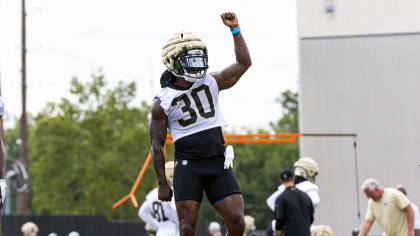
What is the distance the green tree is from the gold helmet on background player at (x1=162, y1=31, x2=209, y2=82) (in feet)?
96.2

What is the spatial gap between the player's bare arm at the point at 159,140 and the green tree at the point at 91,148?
1152 inches

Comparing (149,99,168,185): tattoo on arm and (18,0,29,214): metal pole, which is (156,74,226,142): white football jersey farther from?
(18,0,29,214): metal pole

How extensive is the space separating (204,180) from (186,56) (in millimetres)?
998

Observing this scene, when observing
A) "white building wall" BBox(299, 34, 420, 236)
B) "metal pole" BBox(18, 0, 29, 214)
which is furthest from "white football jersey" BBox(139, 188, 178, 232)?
"metal pole" BBox(18, 0, 29, 214)

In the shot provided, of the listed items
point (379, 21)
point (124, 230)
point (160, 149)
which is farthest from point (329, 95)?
point (124, 230)

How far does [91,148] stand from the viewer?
37.0m

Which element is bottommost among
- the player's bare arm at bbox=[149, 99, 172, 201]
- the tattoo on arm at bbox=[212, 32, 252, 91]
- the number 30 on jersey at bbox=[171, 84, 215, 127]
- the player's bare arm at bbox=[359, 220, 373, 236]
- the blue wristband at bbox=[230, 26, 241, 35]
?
the player's bare arm at bbox=[359, 220, 373, 236]

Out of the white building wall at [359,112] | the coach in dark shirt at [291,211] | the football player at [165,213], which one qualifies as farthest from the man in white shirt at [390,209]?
the white building wall at [359,112]

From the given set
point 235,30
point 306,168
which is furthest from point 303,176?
point 235,30

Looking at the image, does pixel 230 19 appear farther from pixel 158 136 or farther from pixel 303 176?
pixel 303 176

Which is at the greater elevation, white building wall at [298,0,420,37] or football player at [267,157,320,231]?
white building wall at [298,0,420,37]

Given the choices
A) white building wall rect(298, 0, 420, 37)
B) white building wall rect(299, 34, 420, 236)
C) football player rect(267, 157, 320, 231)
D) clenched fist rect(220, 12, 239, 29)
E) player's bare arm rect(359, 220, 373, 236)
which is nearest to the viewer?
clenched fist rect(220, 12, 239, 29)

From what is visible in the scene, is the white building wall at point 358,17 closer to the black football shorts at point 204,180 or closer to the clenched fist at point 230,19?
the clenched fist at point 230,19

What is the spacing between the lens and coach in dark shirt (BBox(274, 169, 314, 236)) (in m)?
10.4
